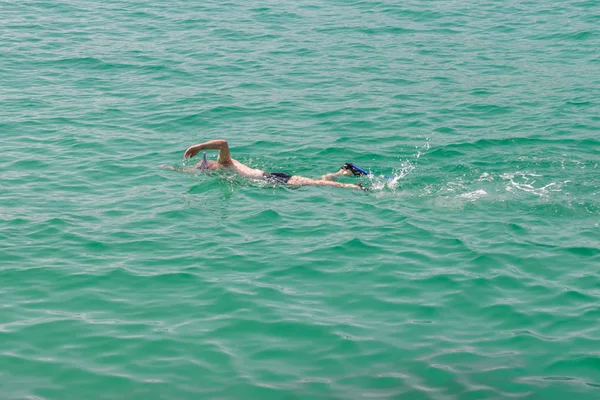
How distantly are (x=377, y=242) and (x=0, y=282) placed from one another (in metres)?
5.37

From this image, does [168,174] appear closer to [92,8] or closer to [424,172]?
[424,172]

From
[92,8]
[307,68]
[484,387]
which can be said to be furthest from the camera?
[92,8]

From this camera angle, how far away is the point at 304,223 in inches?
481

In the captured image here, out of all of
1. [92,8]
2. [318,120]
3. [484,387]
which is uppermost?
[92,8]

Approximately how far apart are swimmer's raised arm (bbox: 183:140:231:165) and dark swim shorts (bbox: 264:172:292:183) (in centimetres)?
81

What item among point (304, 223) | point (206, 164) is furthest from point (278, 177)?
point (304, 223)

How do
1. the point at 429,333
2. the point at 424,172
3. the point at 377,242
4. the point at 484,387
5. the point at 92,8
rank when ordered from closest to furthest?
the point at 484,387
the point at 429,333
the point at 377,242
the point at 424,172
the point at 92,8

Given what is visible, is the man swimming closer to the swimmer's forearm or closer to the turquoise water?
the swimmer's forearm

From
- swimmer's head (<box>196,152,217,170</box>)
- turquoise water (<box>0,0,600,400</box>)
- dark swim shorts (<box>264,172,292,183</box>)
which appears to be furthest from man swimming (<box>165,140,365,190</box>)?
turquoise water (<box>0,0,600,400</box>)

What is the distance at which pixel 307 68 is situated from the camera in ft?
69.7

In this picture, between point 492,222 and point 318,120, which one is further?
point 318,120

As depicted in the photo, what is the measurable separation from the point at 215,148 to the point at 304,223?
99.9 inches

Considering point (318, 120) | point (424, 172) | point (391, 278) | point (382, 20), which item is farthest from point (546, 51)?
point (391, 278)

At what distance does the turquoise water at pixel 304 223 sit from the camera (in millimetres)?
8602
